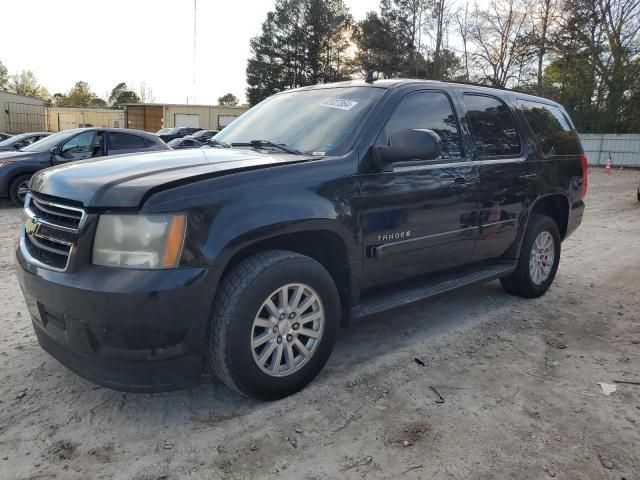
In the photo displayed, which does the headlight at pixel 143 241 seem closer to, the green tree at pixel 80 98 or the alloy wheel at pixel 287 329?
the alloy wheel at pixel 287 329

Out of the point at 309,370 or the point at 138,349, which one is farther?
the point at 309,370

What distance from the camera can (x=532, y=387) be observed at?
323 cm

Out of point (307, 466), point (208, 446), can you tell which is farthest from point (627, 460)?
point (208, 446)

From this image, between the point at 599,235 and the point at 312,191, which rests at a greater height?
the point at 312,191

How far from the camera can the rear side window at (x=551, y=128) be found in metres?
4.86

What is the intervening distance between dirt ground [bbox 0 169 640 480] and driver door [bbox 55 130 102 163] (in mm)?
6182

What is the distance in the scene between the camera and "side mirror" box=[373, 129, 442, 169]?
3.18 meters

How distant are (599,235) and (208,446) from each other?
26.0ft

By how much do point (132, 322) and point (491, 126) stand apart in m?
3.41

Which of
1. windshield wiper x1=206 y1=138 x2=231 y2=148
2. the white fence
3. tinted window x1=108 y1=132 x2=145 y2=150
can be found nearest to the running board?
windshield wiper x1=206 y1=138 x2=231 y2=148

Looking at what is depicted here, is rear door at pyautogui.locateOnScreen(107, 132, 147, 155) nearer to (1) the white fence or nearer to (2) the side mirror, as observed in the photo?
(2) the side mirror

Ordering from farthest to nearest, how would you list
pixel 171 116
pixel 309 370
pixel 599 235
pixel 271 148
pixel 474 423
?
pixel 171 116 → pixel 599 235 → pixel 271 148 → pixel 309 370 → pixel 474 423

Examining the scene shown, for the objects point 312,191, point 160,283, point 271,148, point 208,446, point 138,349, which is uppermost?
point 271,148

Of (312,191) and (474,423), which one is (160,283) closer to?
(312,191)
